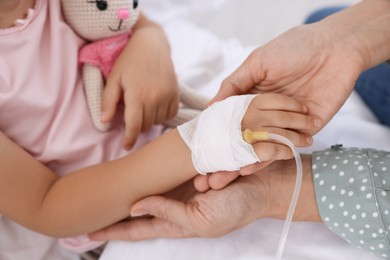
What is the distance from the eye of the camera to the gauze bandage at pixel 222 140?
0.67m

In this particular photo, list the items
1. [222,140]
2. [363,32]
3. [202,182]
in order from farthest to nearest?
[363,32] < [202,182] < [222,140]

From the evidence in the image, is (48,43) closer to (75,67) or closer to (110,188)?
(75,67)

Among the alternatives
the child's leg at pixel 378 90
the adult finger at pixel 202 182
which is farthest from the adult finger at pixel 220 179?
the child's leg at pixel 378 90

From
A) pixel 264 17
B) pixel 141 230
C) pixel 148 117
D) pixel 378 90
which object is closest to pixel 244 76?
pixel 148 117

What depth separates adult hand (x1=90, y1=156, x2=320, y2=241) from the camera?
0.76m

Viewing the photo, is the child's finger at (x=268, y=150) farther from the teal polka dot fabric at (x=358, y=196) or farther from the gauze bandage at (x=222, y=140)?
the teal polka dot fabric at (x=358, y=196)

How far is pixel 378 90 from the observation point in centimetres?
109

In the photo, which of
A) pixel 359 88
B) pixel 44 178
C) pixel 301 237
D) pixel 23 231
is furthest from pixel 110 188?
pixel 359 88

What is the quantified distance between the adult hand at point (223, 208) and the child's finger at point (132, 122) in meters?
0.13

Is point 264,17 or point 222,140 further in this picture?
point 264,17

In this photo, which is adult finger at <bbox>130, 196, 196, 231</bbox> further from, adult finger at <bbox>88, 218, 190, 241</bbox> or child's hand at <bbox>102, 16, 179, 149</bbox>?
child's hand at <bbox>102, 16, 179, 149</bbox>

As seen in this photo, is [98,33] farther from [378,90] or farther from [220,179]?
[378,90]

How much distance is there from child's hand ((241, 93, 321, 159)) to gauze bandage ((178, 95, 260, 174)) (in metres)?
0.02

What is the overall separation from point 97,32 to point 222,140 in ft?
1.24
